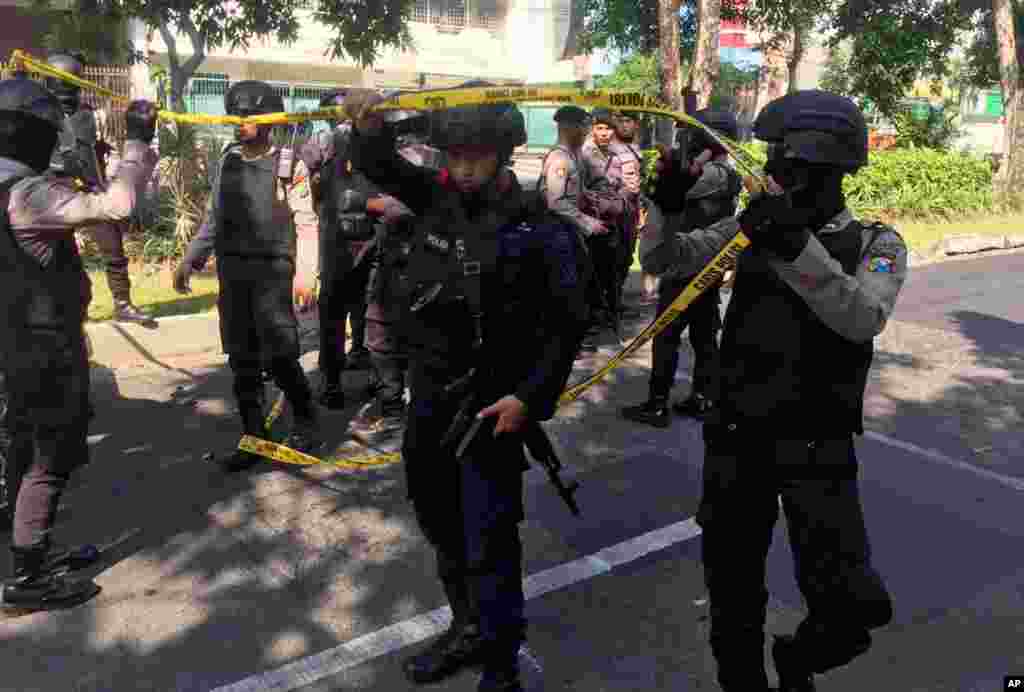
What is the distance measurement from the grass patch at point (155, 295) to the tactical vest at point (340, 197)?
2.20m

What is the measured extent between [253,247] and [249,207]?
0.20 m

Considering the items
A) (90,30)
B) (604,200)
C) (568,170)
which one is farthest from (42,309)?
(90,30)

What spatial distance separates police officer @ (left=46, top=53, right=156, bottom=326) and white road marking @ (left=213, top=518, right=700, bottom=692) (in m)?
3.44

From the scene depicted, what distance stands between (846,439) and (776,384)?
0.84 ft

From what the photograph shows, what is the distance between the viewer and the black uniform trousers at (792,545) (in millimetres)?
2635

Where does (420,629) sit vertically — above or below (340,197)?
below

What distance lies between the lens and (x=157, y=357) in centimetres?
763

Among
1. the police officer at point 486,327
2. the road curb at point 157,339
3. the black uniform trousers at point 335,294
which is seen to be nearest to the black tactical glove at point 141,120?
the police officer at point 486,327

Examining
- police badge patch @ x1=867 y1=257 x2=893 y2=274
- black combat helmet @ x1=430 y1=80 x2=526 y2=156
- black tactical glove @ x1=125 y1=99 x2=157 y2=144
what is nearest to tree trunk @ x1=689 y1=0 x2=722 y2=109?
black tactical glove @ x1=125 y1=99 x2=157 y2=144

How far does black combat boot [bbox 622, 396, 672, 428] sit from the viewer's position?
20.1 ft

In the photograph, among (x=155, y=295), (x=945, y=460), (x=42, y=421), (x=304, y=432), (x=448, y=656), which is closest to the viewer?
(x=448, y=656)

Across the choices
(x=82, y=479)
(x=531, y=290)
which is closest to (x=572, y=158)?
(x=82, y=479)

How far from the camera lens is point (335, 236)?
6.25 meters

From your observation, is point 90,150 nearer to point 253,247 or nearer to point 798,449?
point 253,247
